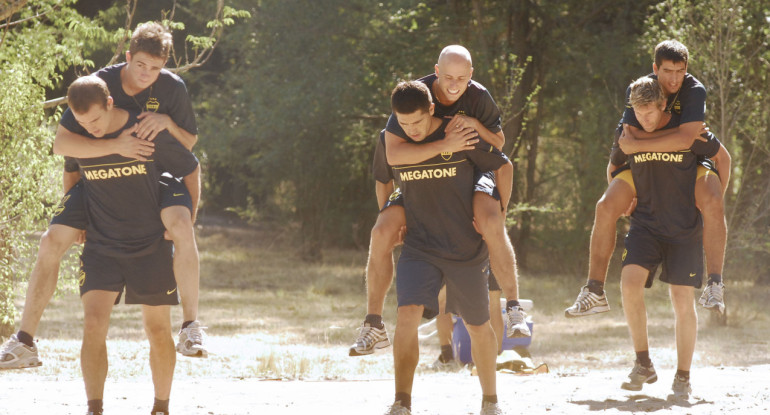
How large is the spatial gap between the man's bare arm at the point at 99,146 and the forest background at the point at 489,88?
19.7ft

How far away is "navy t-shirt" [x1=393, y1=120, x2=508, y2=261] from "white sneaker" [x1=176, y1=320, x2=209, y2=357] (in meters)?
1.29

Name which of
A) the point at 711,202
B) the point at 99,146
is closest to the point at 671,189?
the point at 711,202

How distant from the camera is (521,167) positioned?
2012cm

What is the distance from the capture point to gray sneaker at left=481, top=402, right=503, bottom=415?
554 centimetres

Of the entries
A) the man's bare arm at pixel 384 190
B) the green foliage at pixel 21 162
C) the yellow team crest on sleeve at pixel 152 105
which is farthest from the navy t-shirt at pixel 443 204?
the green foliage at pixel 21 162

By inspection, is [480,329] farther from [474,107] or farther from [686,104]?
[686,104]

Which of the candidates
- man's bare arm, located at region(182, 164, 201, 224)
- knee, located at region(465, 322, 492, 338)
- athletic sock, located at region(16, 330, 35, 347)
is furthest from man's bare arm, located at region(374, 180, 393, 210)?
athletic sock, located at region(16, 330, 35, 347)

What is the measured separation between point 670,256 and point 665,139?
2.77 ft

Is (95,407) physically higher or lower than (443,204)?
lower

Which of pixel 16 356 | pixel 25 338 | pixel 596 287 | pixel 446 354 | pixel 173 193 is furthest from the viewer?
pixel 446 354

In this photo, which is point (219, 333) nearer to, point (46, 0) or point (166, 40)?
point (46, 0)

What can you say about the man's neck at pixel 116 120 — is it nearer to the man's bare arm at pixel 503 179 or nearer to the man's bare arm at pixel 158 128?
the man's bare arm at pixel 158 128

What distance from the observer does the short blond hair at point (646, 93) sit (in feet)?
20.6

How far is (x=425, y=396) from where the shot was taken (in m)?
6.97
